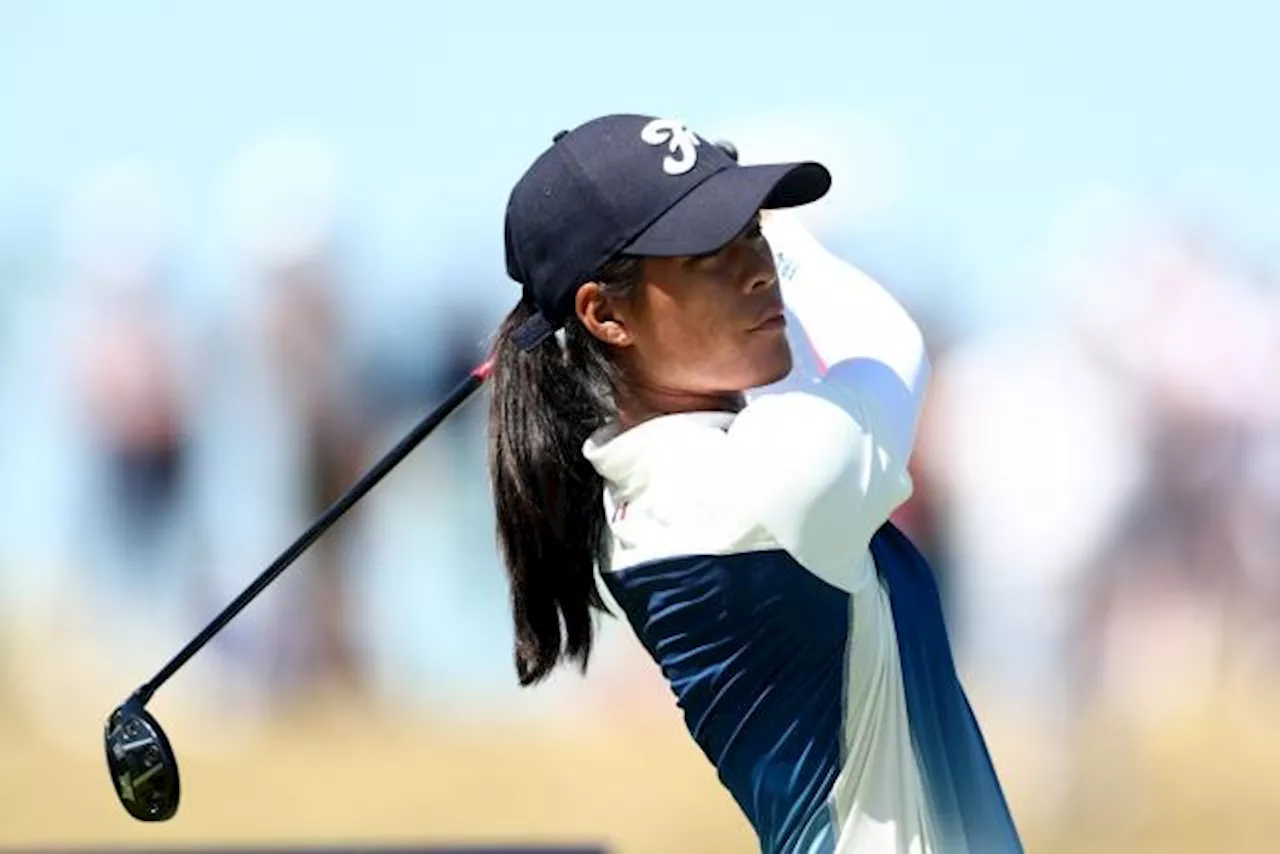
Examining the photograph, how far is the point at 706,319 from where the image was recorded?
9.89ft

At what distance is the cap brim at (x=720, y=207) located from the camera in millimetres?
2939

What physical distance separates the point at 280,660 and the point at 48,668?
1.63 metres

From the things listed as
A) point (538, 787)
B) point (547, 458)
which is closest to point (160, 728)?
point (547, 458)

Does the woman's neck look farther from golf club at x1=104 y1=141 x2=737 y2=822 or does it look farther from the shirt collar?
golf club at x1=104 y1=141 x2=737 y2=822

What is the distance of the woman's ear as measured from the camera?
3.05 m

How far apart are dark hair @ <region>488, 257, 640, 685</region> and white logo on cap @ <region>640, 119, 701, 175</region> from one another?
195 millimetres

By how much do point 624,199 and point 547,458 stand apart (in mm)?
289

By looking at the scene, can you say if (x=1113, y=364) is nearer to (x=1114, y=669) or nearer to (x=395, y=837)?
(x=1114, y=669)

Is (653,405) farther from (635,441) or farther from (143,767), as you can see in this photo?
(143,767)

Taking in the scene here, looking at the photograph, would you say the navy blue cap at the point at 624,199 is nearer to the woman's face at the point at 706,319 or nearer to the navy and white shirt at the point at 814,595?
the woman's face at the point at 706,319

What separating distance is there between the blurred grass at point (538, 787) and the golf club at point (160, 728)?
5.80 metres

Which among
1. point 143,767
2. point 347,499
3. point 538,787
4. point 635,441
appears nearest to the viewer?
point 635,441

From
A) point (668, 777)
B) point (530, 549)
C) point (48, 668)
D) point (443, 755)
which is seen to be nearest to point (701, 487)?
point (530, 549)

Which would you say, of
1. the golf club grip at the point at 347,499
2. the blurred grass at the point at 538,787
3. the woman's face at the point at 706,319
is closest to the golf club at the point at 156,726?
the golf club grip at the point at 347,499
